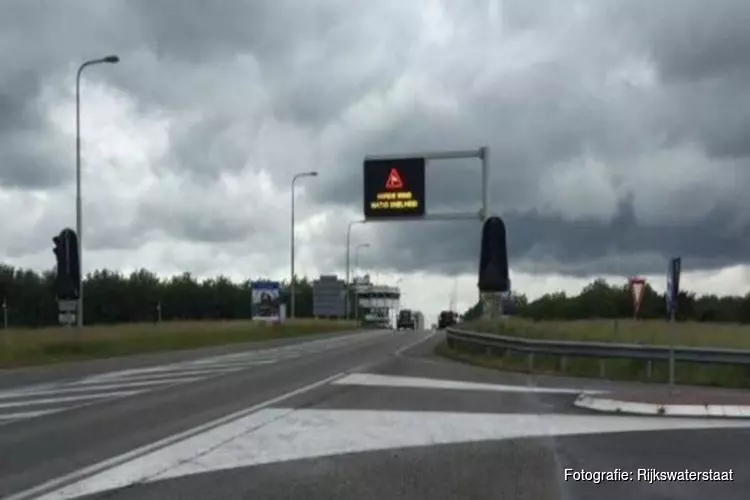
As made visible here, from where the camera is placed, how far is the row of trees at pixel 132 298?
135625 millimetres

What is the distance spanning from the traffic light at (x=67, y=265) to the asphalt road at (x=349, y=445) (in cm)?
1953

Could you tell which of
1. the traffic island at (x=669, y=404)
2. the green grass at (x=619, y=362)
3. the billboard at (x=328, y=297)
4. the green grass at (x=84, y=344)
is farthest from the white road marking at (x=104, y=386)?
the billboard at (x=328, y=297)

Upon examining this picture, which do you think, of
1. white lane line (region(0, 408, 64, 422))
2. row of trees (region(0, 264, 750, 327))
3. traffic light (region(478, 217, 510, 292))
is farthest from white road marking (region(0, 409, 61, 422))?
row of trees (region(0, 264, 750, 327))

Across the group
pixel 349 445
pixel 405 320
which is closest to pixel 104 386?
pixel 349 445

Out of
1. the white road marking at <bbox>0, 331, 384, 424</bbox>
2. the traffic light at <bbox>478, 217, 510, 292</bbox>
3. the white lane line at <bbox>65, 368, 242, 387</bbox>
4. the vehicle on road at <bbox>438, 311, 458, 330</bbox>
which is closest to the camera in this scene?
the white road marking at <bbox>0, 331, 384, 424</bbox>

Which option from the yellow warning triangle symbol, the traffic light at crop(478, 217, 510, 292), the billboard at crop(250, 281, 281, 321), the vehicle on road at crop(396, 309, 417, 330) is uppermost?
the yellow warning triangle symbol

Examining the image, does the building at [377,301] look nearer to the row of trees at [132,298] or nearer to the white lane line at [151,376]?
the row of trees at [132,298]

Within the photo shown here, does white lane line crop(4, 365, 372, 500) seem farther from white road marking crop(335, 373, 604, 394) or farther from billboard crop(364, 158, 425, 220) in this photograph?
billboard crop(364, 158, 425, 220)

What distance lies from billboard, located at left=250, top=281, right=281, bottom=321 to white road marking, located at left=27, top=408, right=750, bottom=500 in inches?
2059

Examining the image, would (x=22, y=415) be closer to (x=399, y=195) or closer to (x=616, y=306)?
(x=399, y=195)

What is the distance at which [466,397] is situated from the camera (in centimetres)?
1967

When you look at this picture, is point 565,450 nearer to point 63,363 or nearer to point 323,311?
point 63,363

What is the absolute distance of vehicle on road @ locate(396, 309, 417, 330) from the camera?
12900cm

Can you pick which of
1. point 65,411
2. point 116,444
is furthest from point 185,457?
point 65,411
